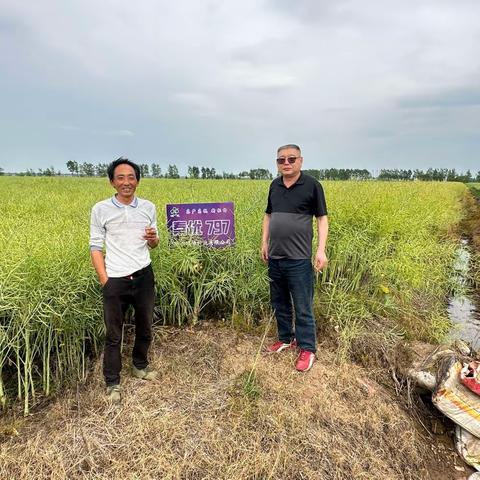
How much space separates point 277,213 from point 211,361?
154 cm

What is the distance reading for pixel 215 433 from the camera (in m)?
2.83

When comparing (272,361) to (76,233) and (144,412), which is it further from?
(76,233)

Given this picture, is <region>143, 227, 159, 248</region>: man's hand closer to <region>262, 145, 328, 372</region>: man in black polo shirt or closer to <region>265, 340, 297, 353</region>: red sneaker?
<region>262, 145, 328, 372</region>: man in black polo shirt

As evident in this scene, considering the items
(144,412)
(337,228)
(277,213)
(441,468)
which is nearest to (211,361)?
(144,412)

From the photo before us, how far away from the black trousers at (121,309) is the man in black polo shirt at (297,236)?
47.4 inches

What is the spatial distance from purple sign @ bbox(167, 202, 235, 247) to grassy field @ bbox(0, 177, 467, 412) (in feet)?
0.55

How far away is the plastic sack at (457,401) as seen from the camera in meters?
3.26

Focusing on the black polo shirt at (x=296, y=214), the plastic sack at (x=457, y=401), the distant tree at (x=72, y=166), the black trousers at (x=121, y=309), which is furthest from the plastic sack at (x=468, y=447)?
the distant tree at (x=72, y=166)

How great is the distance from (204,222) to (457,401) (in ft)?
9.34

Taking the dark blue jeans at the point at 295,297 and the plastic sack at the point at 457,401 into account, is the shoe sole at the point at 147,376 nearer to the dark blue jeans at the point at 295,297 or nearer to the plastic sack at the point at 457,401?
the dark blue jeans at the point at 295,297

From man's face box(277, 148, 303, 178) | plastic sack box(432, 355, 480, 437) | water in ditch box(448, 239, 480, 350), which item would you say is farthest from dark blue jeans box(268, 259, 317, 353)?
water in ditch box(448, 239, 480, 350)

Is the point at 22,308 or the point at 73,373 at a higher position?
the point at 22,308

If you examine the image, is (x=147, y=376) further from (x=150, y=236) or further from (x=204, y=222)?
(x=204, y=222)

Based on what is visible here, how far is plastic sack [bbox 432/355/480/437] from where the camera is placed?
10.7ft
